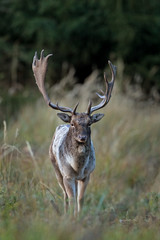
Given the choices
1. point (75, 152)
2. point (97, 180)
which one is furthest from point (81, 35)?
point (75, 152)

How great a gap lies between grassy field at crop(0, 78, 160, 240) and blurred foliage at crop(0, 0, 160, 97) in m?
4.47

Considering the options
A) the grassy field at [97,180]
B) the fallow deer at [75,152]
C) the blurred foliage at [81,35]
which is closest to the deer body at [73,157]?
the fallow deer at [75,152]

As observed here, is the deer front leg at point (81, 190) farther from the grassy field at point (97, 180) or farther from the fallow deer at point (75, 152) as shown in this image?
the grassy field at point (97, 180)

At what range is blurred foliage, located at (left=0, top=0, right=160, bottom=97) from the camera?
1666 cm

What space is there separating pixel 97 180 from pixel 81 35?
1055 centimetres

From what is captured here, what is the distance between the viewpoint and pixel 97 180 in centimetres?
779

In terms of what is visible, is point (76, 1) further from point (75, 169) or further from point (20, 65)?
point (75, 169)

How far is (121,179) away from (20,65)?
379 inches

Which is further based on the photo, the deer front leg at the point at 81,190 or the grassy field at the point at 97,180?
the deer front leg at the point at 81,190

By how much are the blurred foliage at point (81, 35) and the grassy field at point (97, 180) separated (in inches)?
176

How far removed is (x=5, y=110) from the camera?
12.7 m

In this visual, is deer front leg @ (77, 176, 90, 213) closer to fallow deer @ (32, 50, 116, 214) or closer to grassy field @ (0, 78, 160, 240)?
fallow deer @ (32, 50, 116, 214)

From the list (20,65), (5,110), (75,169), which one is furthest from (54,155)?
(20,65)

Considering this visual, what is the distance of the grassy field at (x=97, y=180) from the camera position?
3863 mm
